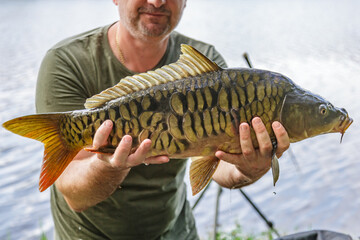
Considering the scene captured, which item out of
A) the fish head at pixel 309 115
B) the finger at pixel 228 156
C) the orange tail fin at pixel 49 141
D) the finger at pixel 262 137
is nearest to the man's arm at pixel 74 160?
the orange tail fin at pixel 49 141

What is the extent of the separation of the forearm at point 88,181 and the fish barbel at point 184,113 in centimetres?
19

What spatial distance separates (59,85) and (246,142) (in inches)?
31.4

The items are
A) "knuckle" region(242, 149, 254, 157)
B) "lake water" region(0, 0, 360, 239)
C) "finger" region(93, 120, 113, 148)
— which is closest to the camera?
"finger" region(93, 120, 113, 148)

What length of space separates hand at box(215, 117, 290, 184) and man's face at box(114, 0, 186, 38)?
0.64m

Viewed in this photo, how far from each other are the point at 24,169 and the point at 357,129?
3551mm

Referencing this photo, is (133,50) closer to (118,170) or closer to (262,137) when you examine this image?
(118,170)

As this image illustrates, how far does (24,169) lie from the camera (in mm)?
4297

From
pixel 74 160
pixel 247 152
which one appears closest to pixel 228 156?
pixel 247 152

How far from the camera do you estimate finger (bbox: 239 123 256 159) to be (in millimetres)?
1331

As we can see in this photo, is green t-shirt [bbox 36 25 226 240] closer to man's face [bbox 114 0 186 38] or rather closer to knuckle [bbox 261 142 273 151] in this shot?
man's face [bbox 114 0 186 38]

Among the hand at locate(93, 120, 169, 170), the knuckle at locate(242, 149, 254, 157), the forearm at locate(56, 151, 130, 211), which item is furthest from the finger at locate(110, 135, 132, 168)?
the knuckle at locate(242, 149, 254, 157)

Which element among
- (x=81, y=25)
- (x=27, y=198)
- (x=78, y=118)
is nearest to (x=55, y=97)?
(x=78, y=118)

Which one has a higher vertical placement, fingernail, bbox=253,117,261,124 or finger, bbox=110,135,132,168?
fingernail, bbox=253,117,261,124

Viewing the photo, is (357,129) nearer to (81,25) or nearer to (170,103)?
(170,103)
